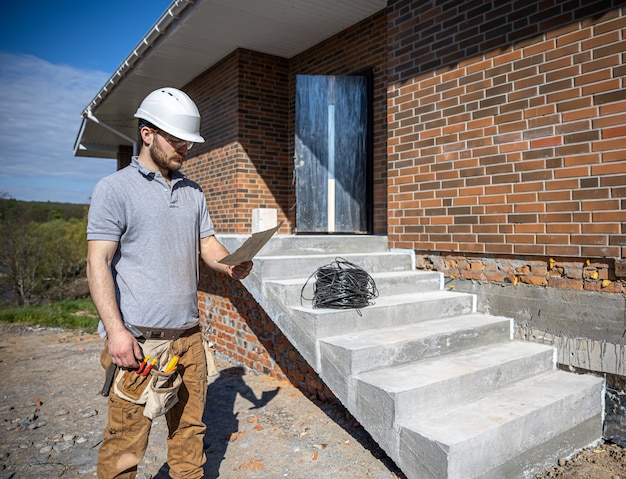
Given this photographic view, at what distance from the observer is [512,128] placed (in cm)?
383

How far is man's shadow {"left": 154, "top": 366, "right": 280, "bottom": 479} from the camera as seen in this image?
3373 millimetres

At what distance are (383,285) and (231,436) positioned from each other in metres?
1.75

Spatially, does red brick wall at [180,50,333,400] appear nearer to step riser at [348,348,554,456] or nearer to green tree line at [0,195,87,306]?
step riser at [348,348,554,456]

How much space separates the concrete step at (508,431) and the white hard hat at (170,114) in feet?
6.34

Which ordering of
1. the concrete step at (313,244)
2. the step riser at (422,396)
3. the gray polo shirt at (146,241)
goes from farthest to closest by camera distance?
1. the concrete step at (313,244)
2. the step riser at (422,396)
3. the gray polo shirt at (146,241)

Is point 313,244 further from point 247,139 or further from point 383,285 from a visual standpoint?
point 247,139

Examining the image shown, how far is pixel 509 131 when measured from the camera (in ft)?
12.6

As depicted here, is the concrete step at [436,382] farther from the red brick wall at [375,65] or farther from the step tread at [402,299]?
the red brick wall at [375,65]

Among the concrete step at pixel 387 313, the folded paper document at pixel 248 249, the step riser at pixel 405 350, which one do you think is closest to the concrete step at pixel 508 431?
the step riser at pixel 405 350

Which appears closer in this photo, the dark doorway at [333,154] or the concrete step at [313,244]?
the concrete step at [313,244]

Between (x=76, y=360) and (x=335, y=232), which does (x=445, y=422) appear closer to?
(x=335, y=232)

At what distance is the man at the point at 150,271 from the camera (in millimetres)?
2135

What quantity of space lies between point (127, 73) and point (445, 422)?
23.7 ft

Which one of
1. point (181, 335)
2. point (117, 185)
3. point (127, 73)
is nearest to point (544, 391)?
point (181, 335)
